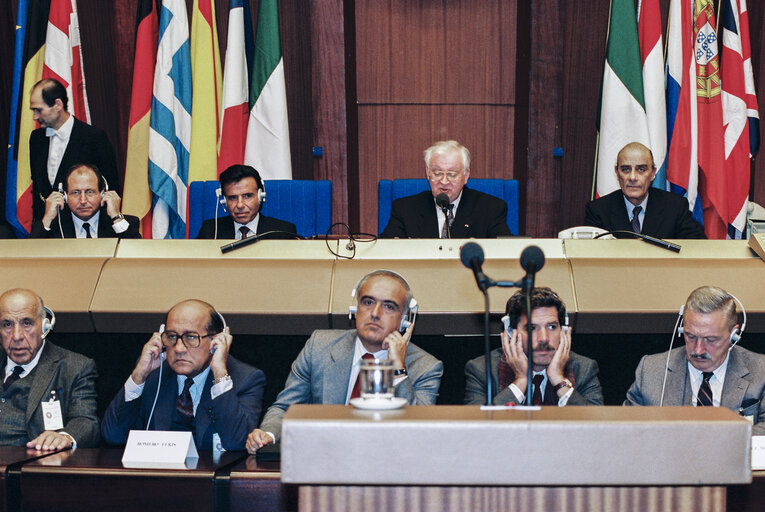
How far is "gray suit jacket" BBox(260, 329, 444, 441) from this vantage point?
306 centimetres

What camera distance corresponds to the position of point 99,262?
3.56 m

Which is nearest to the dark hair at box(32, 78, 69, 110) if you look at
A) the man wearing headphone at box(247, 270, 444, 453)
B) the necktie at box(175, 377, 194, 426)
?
the necktie at box(175, 377, 194, 426)

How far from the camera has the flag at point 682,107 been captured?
5.32 meters

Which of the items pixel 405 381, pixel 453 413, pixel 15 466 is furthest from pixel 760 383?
pixel 15 466

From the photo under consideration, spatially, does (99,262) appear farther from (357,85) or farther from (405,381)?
(357,85)

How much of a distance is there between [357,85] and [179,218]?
5.15 feet

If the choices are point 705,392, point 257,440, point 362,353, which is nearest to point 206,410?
point 257,440

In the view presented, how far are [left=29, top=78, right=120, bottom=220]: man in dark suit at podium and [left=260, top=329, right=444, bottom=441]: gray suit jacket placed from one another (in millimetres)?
2284

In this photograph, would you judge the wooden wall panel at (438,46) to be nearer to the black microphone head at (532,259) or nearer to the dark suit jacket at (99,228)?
the dark suit jacket at (99,228)

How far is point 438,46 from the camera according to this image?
606 centimetres

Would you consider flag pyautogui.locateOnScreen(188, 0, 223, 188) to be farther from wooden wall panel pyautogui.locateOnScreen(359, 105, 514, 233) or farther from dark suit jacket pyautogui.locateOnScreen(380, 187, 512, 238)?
dark suit jacket pyautogui.locateOnScreen(380, 187, 512, 238)

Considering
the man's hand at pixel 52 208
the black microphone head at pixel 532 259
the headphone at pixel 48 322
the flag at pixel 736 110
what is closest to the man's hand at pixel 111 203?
the man's hand at pixel 52 208

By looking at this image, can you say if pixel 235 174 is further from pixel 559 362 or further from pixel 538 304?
pixel 559 362

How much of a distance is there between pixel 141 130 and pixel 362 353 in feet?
10.3
